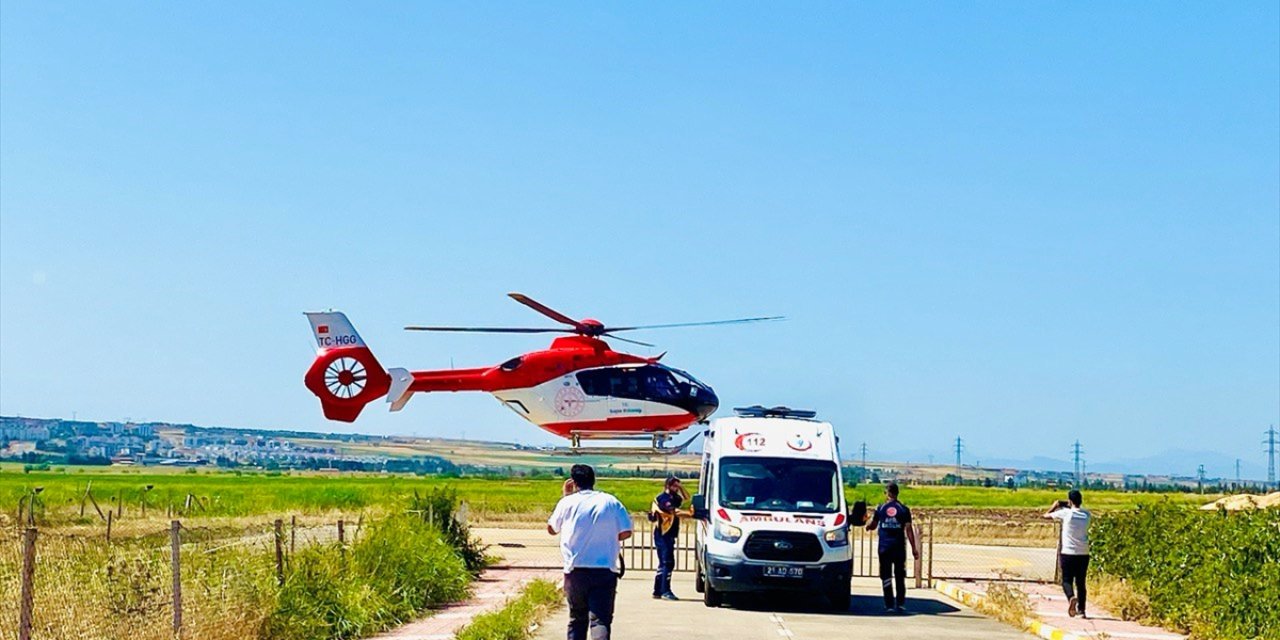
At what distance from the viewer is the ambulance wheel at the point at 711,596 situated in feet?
68.6

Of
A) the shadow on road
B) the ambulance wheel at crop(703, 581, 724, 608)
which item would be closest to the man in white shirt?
the ambulance wheel at crop(703, 581, 724, 608)

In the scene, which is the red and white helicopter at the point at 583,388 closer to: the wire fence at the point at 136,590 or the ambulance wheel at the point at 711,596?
the ambulance wheel at the point at 711,596

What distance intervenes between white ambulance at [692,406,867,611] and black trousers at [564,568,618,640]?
7718mm

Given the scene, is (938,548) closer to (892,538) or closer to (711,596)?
(892,538)

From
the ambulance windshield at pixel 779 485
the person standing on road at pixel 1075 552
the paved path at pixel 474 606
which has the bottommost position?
the paved path at pixel 474 606

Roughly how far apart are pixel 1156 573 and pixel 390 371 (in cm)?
2366

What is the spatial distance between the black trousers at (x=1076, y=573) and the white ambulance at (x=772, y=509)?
2.84 metres

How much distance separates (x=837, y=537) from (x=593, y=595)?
8.47m

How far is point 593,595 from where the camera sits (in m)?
12.8

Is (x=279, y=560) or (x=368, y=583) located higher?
(x=279, y=560)

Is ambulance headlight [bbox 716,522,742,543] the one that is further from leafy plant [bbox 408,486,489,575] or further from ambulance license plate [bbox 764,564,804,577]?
leafy plant [bbox 408,486,489,575]

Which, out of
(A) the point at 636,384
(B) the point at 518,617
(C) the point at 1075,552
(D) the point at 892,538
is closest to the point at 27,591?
(B) the point at 518,617

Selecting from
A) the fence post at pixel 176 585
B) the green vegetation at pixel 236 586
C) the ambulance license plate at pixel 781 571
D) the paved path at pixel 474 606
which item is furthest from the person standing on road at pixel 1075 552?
the fence post at pixel 176 585

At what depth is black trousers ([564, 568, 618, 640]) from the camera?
12734mm
